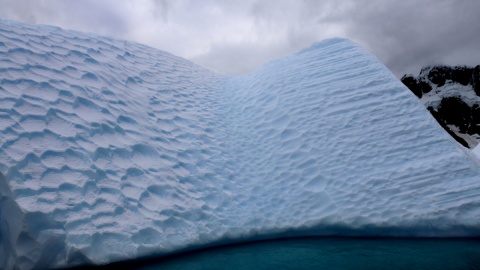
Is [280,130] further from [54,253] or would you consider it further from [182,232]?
[54,253]

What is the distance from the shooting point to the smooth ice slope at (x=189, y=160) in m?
2.81

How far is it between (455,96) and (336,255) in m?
123

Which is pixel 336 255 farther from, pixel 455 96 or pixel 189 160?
pixel 455 96

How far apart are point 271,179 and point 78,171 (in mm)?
2427

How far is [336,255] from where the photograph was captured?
292 cm

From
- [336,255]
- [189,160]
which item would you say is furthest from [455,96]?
[336,255]

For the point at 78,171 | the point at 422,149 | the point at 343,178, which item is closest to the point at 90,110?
the point at 78,171

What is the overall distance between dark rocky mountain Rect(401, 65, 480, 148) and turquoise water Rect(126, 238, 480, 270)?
339 feet

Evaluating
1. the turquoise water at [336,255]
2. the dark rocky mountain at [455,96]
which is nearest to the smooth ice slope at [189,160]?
the turquoise water at [336,255]

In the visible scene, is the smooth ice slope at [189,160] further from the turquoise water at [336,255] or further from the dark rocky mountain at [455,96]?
the dark rocky mountain at [455,96]

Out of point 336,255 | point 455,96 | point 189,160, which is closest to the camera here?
point 336,255

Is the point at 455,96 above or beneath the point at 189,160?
above

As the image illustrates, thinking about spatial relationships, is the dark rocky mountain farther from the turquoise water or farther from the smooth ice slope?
the turquoise water

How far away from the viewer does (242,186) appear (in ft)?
13.6
